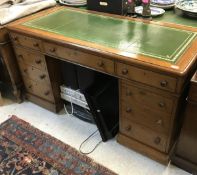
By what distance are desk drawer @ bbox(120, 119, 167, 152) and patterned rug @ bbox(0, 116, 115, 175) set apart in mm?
279

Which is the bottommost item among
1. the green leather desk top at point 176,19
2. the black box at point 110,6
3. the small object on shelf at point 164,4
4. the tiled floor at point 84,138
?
the tiled floor at point 84,138

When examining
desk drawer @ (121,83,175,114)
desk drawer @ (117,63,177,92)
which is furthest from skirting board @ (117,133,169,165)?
desk drawer @ (117,63,177,92)

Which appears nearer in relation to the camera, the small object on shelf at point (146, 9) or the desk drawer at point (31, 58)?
the small object on shelf at point (146, 9)

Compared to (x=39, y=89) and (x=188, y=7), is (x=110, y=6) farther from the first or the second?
(x=39, y=89)

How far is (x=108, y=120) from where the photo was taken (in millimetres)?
1610

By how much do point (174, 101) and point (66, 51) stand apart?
2.34 ft

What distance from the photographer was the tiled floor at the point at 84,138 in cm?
145

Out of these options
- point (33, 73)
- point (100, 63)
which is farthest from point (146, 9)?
point (33, 73)

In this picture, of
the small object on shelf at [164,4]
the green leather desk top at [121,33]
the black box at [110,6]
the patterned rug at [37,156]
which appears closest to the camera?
the green leather desk top at [121,33]

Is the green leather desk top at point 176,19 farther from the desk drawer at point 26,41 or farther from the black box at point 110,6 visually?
the desk drawer at point 26,41

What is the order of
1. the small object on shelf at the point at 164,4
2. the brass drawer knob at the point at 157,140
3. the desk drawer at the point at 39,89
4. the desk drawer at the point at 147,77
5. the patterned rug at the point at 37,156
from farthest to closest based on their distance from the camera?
the desk drawer at the point at 39,89 → the small object on shelf at the point at 164,4 → the patterned rug at the point at 37,156 → the brass drawer knob at the point at 157,140 → the desk drawer at the point at 147,77

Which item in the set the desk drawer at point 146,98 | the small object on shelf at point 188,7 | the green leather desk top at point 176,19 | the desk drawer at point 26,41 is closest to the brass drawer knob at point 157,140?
the desk drawer at point 146,98

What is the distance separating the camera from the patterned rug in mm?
1477

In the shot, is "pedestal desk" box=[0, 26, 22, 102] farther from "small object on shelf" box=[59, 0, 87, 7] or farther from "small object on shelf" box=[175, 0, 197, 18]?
"small object on shelf" box=[175, 0, 197, 18]
